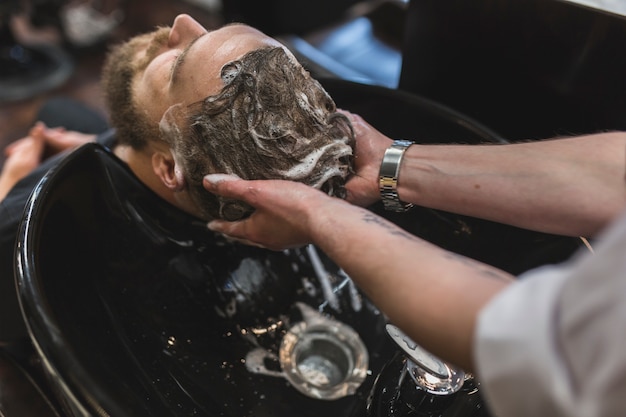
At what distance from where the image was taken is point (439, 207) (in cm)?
99

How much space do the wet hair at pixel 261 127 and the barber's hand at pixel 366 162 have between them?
6cm

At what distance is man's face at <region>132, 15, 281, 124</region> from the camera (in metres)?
0.95

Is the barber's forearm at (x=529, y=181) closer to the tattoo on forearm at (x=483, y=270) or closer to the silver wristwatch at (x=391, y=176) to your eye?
the silver wristwatch at (x=391, y=176)

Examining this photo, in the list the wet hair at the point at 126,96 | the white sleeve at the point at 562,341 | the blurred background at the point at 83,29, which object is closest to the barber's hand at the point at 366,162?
the wet hair at the point at 126,96

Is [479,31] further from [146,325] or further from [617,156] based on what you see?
[146,325]

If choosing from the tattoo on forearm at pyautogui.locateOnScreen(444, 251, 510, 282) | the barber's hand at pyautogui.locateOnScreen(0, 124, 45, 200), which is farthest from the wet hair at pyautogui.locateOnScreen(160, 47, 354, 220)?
the barber's hand at pyautogui.locateOnScreen(0, 124, 45, 200)

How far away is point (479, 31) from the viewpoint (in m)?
1.23

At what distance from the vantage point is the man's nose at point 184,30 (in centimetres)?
105

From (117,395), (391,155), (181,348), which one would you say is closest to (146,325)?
(181,348)

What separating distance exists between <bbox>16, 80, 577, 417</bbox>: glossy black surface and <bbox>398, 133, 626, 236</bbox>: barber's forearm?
0.50ft

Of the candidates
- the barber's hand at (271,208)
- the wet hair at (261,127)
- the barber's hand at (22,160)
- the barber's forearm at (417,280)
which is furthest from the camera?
the barber's hand at (22,160)

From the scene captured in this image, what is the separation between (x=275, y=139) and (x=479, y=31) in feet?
1.94

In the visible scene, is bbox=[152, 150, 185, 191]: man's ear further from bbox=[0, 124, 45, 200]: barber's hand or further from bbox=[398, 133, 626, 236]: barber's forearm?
bbox=[0, 124, 45, 200]: barber's hand

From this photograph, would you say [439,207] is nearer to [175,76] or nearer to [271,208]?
[271,208]
